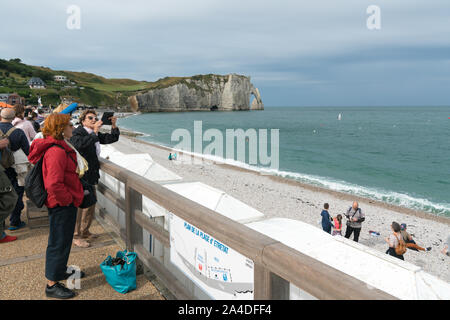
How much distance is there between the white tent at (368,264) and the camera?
5047 millimetres

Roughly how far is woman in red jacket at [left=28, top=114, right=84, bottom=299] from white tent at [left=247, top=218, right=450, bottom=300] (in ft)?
12.1

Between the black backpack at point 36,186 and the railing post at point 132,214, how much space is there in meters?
0.90

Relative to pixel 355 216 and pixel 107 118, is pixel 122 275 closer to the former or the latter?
pixel 107 118

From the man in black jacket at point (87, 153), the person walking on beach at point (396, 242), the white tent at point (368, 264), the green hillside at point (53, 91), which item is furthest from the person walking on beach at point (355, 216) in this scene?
the green hillside at point (53, 91)

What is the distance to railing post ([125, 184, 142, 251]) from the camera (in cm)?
377

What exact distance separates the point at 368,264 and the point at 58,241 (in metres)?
4.90

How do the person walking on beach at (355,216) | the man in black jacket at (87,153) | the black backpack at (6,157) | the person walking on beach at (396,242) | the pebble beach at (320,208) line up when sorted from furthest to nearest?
the pebble beach at (320,208) → the person walking on beach at (355,216) → the person walking on beach at (396,242) → the black backpack at (6,157) → the man in black jacket at (87,153)

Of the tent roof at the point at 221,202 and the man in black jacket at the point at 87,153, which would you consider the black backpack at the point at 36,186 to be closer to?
the man in black jacket at the point at 87,153

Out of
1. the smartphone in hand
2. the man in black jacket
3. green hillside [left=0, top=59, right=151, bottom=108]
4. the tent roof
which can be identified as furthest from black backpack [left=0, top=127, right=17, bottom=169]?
green hillside [left=0, top=59, right=151, bottom=108]

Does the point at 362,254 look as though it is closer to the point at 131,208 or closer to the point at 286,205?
the point at 131,208

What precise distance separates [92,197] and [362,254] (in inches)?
188

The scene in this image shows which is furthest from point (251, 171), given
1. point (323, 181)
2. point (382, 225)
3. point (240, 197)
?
point (382, 225)

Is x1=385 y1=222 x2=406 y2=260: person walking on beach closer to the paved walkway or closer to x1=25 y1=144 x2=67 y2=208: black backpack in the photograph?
the paved walkway

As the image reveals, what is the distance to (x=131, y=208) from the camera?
381cm
